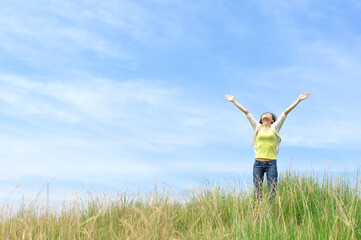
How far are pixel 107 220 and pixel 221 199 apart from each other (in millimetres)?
2418

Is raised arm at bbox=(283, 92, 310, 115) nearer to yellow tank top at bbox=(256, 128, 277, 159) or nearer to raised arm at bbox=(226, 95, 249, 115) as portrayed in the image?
yellow tank top at bbox=(256, 128, 277, 159)

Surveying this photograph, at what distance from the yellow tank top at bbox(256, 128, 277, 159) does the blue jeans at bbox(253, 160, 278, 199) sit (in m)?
0.17

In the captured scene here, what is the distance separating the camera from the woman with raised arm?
917 cm

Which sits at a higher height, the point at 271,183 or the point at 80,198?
the point at 271,183

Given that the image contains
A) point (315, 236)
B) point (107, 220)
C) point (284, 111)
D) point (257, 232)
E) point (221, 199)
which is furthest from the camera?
point (284, 111)

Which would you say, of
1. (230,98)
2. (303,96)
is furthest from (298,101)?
(230,98)

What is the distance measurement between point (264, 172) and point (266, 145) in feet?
2.10

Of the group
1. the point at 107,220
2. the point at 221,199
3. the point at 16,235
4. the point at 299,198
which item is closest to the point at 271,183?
the point at 299,198

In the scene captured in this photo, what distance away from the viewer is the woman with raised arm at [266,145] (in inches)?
361

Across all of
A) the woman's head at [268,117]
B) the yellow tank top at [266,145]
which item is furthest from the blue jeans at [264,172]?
the woman's head at [268,117]

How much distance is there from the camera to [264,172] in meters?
9.41

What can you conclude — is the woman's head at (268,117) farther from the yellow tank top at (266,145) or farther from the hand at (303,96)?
the hand at (303,96)

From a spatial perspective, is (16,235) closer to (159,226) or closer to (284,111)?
(159,226)

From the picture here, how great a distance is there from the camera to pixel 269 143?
9.41 meters
